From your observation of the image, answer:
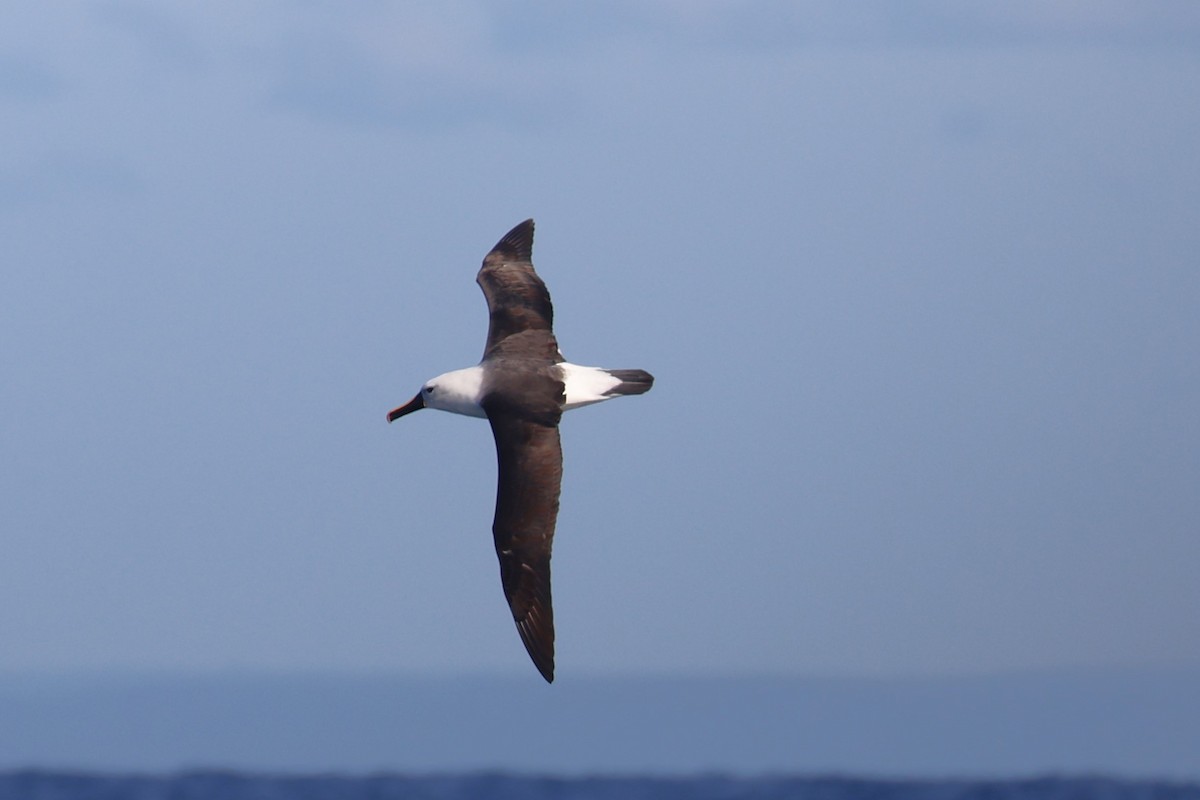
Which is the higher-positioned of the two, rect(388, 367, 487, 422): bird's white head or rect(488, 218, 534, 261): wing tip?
rect(488, 218, 534, 261): wing tip

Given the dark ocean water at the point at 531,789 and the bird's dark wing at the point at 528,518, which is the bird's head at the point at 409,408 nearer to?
the bird's dark wing at the point at 528,518

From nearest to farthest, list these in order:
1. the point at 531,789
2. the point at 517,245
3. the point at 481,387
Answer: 1. the point at 481,387
2. the point at 517,245
3. the point at 531,789

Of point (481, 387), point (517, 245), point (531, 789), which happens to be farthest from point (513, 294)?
point (531, 789)

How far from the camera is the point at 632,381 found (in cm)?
1988

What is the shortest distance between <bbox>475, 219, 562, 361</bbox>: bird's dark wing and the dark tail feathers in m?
0.69

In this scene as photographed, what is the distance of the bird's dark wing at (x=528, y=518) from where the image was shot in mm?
18062

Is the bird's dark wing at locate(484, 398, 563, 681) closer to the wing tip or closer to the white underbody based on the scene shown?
the white underbody

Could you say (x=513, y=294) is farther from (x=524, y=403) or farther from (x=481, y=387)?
(x=524, y=403)

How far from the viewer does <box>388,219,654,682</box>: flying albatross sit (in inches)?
715

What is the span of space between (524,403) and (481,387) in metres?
0.67

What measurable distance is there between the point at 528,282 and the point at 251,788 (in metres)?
33.8

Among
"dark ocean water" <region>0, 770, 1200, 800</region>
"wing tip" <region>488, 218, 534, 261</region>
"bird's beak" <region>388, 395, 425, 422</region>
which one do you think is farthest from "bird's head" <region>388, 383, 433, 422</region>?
"dark ocean water" <region>0, 770, 1200, 800</region>

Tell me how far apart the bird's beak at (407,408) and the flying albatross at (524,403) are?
0.4 inches

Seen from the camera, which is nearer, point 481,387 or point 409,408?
point 481,387
